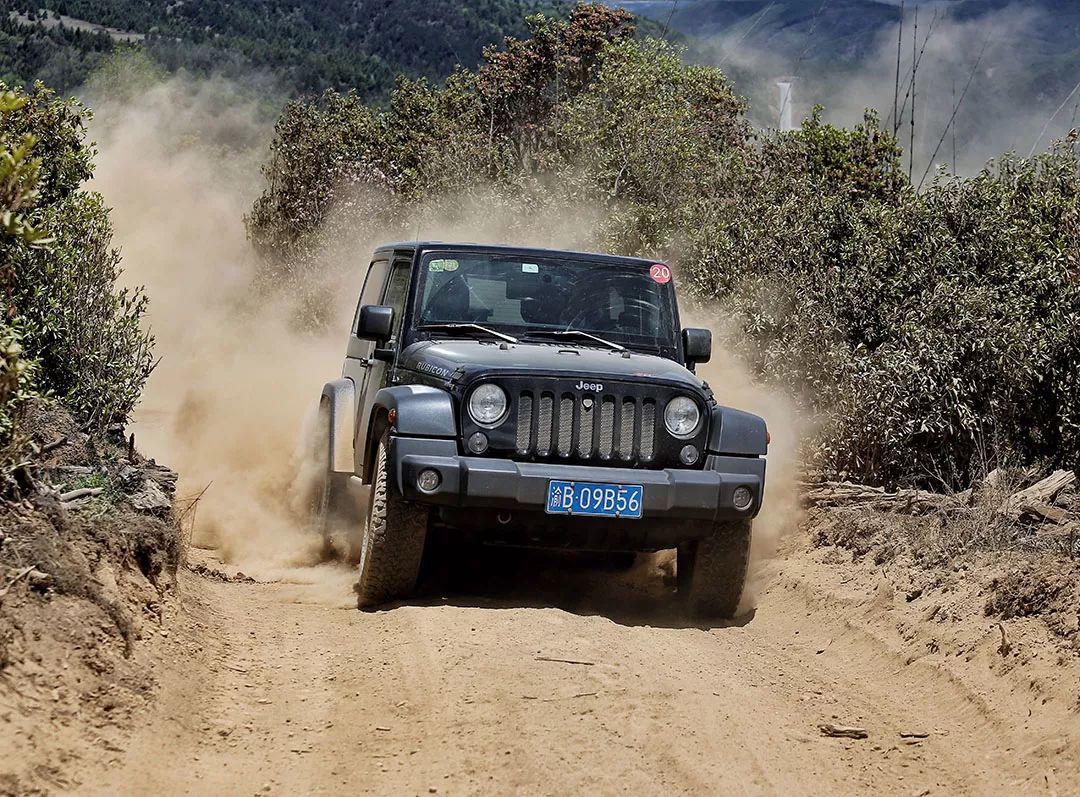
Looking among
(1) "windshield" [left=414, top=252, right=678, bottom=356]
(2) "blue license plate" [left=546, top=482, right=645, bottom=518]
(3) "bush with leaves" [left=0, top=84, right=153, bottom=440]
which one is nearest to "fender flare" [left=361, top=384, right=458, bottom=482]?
(2) "blue license plate" [left=546, top=482, right=645, bottom=518]

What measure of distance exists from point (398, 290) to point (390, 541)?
6.55ft

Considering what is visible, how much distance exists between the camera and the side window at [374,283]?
891cm

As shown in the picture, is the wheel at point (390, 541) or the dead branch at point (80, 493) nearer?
the dead branch at point (80, 493)

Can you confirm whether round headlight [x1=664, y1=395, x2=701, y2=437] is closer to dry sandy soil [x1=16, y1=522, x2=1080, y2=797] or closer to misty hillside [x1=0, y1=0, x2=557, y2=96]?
dry sandy soil [x1=16, y1=522, x2=1080, y2=797]

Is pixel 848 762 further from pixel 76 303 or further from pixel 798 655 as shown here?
pixel 76 303

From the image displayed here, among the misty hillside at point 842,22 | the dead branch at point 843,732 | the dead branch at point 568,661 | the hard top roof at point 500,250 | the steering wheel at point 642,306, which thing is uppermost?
the misty hillside at point 842,22

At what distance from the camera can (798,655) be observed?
6.88 metres

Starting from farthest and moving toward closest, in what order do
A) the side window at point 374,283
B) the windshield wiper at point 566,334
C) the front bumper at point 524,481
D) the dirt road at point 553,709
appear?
the side window at point 374,283, the windshield wiper at point 566,334, the front bumper at point 524,481, the dirt road at point 553,709

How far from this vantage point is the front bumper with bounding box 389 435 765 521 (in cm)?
657

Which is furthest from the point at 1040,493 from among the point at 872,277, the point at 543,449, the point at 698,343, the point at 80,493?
the point at 80,493

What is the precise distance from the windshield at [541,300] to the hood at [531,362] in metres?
0.24

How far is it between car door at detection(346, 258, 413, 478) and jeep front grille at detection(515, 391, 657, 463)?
3.75ft

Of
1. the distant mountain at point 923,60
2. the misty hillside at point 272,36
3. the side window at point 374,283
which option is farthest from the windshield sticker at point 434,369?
the distant mountain at point 923,60

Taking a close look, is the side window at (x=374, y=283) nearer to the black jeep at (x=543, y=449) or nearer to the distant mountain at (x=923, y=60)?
the black jeep at (x=543, y=449)
